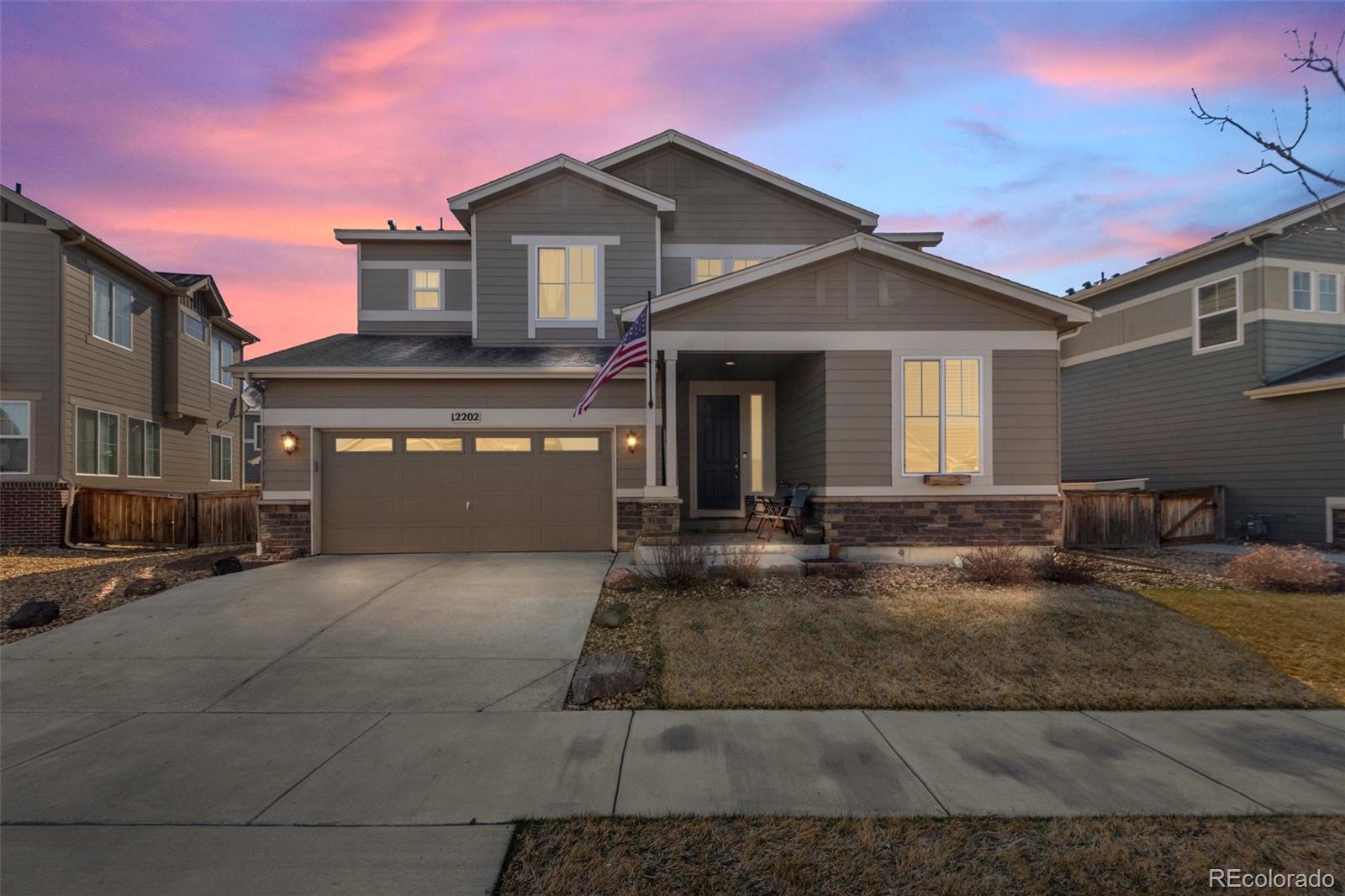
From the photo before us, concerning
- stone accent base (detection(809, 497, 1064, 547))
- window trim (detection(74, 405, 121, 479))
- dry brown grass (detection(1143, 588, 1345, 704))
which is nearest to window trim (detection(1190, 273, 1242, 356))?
stone accent base (detection(809, 497, 1064, 547))

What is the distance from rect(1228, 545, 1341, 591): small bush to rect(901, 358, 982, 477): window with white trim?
3.63 m

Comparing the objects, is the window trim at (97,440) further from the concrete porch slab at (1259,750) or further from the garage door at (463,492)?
the concrete porch slab at (1259,750)

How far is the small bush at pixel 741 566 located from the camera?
871 cm

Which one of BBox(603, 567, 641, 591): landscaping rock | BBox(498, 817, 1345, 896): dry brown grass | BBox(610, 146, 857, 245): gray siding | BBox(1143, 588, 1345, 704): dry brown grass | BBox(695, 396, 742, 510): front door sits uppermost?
BBox(610, 146, 857, 245): gray siding

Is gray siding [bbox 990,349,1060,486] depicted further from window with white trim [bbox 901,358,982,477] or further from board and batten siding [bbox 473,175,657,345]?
board and batten siding [bbox 473,175,657,345]

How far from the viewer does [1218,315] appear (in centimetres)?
1450

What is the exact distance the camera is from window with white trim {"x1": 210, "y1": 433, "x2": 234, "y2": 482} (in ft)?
70.4

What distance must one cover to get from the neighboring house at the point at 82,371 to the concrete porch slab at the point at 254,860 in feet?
31.2

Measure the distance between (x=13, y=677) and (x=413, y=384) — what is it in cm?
662

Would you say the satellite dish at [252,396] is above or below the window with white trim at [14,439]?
above

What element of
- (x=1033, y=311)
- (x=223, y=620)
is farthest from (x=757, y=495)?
(x=223, y=620)

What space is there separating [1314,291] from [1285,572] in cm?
946

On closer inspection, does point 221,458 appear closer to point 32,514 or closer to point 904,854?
point 32,514

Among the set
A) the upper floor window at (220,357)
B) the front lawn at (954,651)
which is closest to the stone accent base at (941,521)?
the front lawn at (954,651)
